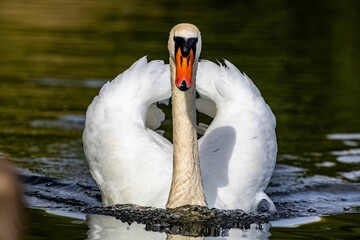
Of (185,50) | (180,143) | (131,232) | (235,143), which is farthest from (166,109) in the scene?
(185,50)

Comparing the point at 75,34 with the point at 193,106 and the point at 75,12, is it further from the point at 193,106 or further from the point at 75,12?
the point at 193,106

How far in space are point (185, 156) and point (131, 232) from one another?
712mm

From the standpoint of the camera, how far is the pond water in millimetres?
8758

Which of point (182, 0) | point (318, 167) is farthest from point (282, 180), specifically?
point (182, 0)

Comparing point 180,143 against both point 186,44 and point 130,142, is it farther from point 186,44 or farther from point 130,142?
point 186,44

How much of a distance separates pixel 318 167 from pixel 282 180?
0.57m

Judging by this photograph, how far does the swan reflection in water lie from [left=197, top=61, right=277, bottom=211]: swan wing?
277mm

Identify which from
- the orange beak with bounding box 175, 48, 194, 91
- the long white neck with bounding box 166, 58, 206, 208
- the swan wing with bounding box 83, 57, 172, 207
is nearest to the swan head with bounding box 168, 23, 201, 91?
the orange beak with bounding box 175, 48, 194, 91

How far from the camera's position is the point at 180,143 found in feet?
26.1

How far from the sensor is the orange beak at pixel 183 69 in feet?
23.8

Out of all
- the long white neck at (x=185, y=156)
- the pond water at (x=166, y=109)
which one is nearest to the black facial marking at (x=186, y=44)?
the long white neck at (x=185, y=156)

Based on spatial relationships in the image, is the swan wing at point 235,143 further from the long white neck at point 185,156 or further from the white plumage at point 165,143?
the long white neck at point 185,156

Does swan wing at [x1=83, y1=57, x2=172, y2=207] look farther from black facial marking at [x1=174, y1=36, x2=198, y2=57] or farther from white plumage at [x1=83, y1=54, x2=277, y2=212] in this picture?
black facial marking at [x1=174, y1=36, x2=198, y2=57]

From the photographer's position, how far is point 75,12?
24.2 meters
